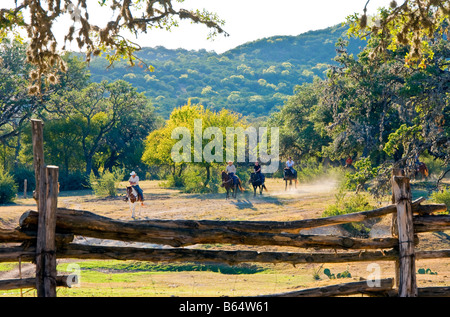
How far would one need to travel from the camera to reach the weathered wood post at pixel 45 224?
241 inches

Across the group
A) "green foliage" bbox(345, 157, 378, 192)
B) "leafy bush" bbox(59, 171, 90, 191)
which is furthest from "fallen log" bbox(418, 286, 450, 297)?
"leafy bush" bbox(59, 171, 90, 191)

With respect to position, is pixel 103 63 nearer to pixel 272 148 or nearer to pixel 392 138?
pixel 272 148

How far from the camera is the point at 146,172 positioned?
59.8 meters

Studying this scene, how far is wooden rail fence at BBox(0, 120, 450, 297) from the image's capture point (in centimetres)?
623

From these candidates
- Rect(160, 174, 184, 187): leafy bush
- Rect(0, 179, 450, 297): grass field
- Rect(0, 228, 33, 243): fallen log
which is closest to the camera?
Rect(0, 228, 33, 243): fallen log

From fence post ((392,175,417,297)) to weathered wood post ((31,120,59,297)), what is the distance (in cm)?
422

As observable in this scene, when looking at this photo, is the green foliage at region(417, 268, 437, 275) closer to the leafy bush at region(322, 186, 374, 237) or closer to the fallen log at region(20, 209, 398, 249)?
the fallen log at region(20, 209, 398, 249)

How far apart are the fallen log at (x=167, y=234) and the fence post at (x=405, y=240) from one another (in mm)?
257

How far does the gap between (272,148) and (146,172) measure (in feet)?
55.2

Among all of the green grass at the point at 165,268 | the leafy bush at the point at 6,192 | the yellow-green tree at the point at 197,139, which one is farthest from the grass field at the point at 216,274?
the yellow-green tree at the point at 197,139

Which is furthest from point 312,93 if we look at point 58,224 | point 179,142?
point 58,224

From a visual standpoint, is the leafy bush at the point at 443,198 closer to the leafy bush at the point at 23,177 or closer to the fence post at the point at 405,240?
the fence post at the point at 405,240

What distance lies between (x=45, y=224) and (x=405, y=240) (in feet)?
14.5
